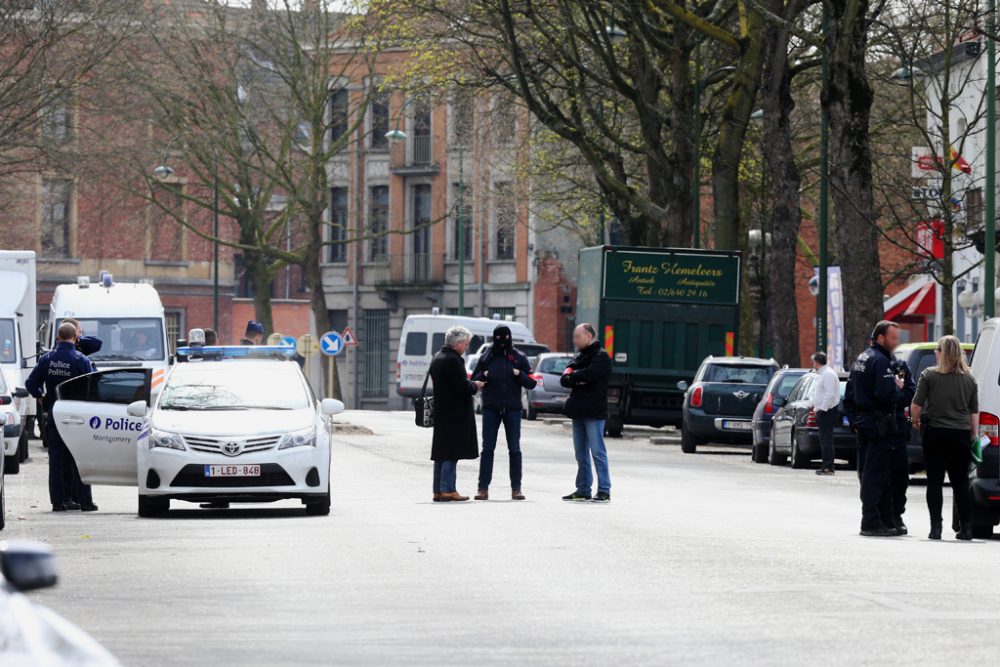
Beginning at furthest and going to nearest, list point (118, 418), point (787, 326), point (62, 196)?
point (62, 196) < point (787, 326) < point (118, 418)

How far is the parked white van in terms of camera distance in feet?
195

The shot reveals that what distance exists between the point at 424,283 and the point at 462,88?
35347 millimetres

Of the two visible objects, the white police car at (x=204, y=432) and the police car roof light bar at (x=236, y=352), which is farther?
the police car roof light bar at (x=236, y=352)

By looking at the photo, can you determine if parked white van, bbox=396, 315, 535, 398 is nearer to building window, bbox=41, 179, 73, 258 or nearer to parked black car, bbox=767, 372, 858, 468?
building window, bbox=41, 179, 73, 258

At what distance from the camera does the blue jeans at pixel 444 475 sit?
21062mm

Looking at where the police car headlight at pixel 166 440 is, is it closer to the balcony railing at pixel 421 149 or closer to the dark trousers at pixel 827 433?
the dark trousers at pixel 827 433

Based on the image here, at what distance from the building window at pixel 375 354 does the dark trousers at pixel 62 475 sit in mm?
60069

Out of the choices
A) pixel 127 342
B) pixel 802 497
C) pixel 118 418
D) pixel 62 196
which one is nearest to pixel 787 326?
pixel 127 342

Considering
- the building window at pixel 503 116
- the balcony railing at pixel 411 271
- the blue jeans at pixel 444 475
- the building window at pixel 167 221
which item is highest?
the building window at pixel 503 116

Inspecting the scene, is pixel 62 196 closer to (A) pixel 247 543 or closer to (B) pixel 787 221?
(B) pixel 787 221

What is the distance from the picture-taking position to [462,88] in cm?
4416

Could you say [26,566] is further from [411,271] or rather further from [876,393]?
[411,271]

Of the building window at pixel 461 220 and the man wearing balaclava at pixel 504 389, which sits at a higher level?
the building window at pixel 461 220

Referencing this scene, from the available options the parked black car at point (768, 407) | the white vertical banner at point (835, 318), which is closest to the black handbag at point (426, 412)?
the parked black car at point (768, 407)
